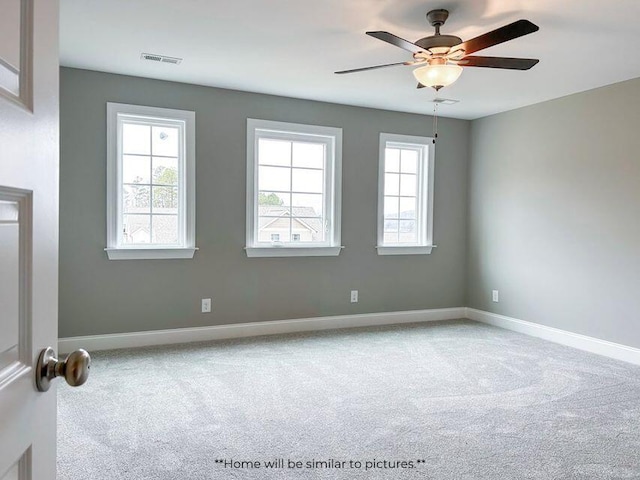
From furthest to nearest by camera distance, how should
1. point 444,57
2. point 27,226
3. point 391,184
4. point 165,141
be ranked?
point 391,184
point 165,141
point 444,57
point 27,226

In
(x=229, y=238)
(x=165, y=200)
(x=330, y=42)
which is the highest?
(x=330, y=42)

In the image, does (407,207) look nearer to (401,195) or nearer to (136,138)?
(401,195)

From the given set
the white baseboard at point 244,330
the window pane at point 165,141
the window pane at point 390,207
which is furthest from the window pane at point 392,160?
the window pane at point 165,141

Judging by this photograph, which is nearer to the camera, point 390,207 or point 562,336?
point 562,336

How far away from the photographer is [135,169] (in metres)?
4.30

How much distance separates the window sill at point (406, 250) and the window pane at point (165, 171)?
2314mm

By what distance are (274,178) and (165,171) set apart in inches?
42.5

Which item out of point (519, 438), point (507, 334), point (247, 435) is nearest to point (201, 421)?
point (247, 435)

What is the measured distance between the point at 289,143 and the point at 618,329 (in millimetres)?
3553

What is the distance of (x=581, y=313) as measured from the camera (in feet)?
14.9

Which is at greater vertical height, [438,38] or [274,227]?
[438,38]

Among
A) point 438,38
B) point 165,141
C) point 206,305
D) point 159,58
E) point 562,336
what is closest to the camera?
point 438,38

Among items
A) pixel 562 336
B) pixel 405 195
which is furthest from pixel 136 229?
pixel 562 336

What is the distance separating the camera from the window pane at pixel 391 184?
17.8ft
